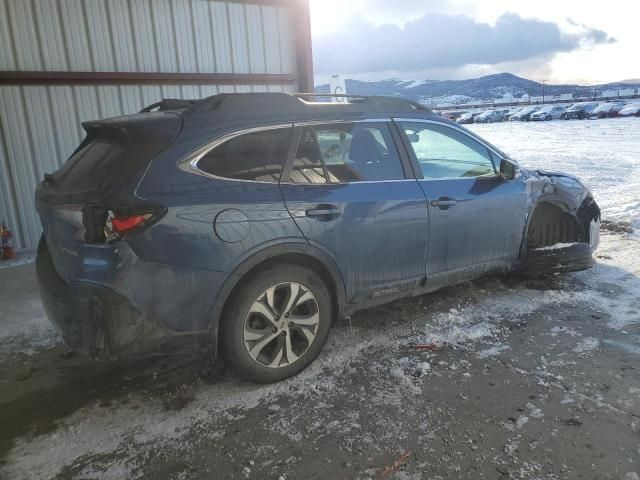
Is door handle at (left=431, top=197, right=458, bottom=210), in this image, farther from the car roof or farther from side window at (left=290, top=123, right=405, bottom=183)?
A: the car roof

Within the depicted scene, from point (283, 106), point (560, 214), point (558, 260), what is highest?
point (283, 106)

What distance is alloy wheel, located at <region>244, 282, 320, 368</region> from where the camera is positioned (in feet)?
10.2

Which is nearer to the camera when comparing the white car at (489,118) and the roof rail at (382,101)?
the roof rail at (382,101)

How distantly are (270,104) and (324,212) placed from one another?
0.82m

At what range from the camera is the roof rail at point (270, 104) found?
319 cm

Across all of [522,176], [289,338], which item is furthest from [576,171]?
[289,338]

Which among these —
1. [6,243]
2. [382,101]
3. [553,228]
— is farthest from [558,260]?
[6,243]

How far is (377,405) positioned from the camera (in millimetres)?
3006

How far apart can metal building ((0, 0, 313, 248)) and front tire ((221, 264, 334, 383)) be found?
19.9 ft

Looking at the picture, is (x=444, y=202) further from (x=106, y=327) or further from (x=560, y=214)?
(x=106, y=327)

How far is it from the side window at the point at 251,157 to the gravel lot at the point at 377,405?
140cm

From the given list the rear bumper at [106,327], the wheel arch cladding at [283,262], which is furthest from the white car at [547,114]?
the rear bumper at [106,327]

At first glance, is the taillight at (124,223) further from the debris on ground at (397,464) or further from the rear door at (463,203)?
the rear door at (463,203)

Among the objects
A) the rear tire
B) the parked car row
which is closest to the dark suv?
the rear tire
